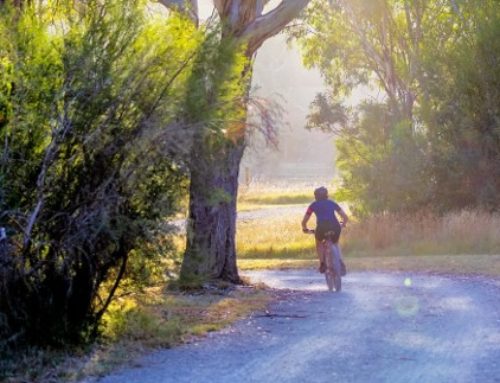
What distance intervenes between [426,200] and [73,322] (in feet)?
76.9

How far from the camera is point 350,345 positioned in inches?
393

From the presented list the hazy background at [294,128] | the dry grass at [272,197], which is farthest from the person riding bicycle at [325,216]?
the hazy background at [294,128]

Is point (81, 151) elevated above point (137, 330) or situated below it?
above

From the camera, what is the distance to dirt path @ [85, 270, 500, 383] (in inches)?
336

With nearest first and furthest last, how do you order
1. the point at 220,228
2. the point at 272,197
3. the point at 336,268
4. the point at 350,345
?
1. the point at 350,345
2. the point at 336,268
3. the point at 220,228
4. the point at 272,197

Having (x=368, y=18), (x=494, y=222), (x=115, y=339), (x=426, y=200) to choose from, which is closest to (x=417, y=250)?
(x=494, y=222)

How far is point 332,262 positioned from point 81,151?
7806 mm

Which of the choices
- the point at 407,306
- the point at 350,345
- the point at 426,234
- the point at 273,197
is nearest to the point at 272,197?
the point at 273,197

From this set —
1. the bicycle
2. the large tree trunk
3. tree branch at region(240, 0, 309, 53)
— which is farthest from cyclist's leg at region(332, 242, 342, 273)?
tree branch at region(240, 0, 309, 53)

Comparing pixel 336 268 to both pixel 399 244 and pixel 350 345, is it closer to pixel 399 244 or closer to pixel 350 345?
pixel 350 345

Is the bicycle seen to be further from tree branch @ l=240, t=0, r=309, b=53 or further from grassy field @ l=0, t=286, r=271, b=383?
tree branch @ l=240, t=0, r=309, b=53

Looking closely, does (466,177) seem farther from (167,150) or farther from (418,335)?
(167,150)

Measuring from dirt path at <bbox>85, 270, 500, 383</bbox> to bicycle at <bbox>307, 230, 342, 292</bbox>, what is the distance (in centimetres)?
74

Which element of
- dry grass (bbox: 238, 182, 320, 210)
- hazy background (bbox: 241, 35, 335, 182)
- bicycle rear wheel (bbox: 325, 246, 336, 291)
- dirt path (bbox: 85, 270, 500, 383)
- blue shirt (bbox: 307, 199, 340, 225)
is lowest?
dirt path (bbox: 85, 270, 500, 383)
